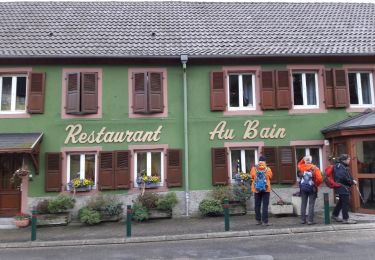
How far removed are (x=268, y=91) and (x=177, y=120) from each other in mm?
3366

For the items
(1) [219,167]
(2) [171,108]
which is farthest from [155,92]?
(1) [219,167]

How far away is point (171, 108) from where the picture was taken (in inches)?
547

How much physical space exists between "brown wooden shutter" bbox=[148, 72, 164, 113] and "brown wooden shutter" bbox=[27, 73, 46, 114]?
3628 mm

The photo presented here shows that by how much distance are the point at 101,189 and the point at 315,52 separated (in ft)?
28.5

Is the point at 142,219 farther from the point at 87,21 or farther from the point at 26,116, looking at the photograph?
the point at 87,21

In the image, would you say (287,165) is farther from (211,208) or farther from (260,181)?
(260,181)

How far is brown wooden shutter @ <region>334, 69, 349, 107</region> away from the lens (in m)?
14.1

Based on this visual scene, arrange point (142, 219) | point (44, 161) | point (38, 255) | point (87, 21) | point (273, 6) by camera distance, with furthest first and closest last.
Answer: point (273, 6) < point (87, 21) < point (44, 161) < point (142, 219) < point (38, 255)

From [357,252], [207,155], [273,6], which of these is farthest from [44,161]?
[273,6]

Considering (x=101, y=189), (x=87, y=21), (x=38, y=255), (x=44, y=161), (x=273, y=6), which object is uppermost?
(x=273, y=6)

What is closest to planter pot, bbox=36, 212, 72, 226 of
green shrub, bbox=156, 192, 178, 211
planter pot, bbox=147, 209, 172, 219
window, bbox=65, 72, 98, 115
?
planter pot, bbox=147, 209, 172, 219

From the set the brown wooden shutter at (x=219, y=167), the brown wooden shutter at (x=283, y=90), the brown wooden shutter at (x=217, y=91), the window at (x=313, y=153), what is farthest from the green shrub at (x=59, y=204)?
the window at (x=313, y=153)

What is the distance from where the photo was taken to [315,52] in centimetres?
1391

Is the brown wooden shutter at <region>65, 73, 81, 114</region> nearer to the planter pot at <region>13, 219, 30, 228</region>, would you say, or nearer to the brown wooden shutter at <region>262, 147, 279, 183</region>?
the planter pot at <region>13, 219, 30, 228</region>
